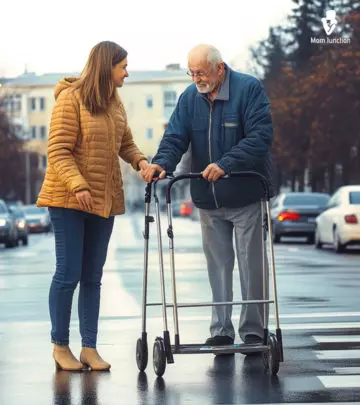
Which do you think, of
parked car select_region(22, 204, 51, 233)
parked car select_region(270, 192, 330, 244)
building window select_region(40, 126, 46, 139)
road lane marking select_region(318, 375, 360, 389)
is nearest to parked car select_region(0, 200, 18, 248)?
parked car select_region(270, 192, 330, 244)

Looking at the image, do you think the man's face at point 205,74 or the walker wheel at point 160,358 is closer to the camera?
the walker wheel at point 160,358

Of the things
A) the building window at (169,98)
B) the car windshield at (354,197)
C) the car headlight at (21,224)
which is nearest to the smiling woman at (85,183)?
the car windshield at (354,197)

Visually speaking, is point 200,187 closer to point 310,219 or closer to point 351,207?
point 351,207

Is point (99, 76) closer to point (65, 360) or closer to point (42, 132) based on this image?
point (65, 360)

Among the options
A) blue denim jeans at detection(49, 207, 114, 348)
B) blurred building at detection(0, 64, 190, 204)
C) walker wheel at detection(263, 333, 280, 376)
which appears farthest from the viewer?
blurred building at detection(0, 64, 190, 204)

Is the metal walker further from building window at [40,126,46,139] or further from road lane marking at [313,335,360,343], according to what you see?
building window at [40,126,46,139]

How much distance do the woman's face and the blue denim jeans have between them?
2.76 ft

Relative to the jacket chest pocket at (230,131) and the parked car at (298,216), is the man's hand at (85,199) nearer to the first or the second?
the jacket chest pocket at (230,131)

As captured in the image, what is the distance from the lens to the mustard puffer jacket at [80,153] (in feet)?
31.2

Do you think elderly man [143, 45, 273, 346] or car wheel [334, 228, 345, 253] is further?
car wheel [334, 228, 345, 253]

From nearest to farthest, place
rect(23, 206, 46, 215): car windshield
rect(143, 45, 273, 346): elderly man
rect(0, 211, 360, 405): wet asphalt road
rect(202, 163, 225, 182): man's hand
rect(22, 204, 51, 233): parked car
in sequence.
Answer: rect(0, 211, 360, 405): wet asphalt road, rect(202, 163, 225, 182): man's hand, rect(143, 45, 273, 346): elderly man, rect(22, 204, 51, 233): parked car, rect(23, 206, 46, 215): car windshield

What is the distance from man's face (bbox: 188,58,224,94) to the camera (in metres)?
9.72

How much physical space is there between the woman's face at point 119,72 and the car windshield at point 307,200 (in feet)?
104

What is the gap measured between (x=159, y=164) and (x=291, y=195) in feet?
108
